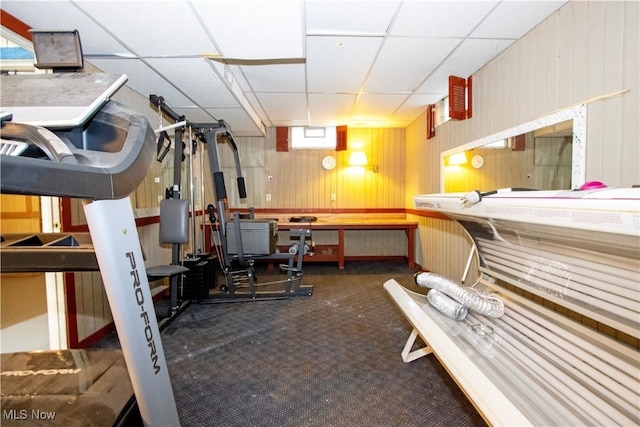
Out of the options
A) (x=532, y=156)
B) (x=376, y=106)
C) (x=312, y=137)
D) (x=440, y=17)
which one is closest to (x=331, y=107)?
(x=376, y=106)

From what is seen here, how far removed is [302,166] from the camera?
16.3 ft

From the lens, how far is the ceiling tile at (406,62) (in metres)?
2.21

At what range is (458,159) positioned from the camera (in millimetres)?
3174

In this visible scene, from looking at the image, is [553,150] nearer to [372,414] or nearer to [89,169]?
[372,414]

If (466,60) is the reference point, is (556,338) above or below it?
below

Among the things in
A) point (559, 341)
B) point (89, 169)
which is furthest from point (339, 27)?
point (559, 341)

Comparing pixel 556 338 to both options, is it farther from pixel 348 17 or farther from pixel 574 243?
pixel 348 17

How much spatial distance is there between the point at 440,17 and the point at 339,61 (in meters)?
0.92

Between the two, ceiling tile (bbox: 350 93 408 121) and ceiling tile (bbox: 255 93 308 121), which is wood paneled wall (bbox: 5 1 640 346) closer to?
ceiling tile (bbox: 350 93 408 121)

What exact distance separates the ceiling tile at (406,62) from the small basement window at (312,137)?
5.76ft

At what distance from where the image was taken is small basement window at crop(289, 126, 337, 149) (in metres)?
4.93

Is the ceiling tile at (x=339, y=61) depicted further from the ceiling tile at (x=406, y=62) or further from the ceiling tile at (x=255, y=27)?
the ceiling tile at (x=255, y=27)

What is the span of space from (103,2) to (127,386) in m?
2.09

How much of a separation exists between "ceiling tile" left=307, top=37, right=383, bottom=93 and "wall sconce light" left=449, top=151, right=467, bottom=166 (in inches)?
54.6
